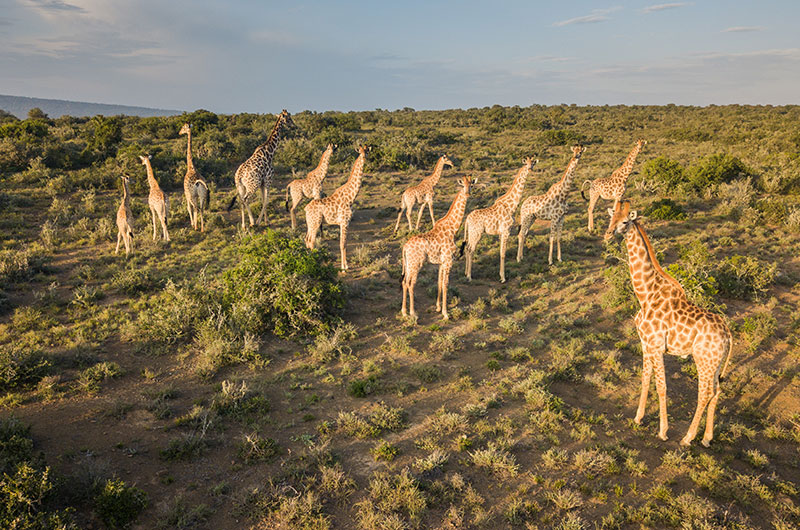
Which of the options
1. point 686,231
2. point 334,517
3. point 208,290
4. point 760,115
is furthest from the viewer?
point 760,115

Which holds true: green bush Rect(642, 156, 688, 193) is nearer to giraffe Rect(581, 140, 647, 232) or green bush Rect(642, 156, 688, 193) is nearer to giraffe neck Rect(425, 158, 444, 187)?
giraffe Rect(581, 140, 647, 232)

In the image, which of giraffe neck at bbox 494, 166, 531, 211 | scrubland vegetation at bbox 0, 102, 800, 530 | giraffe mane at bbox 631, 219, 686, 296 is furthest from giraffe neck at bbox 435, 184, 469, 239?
giraffe mane at bbox 631, 219, 686, 296

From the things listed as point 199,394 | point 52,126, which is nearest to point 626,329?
point 199,394

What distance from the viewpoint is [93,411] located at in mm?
7891

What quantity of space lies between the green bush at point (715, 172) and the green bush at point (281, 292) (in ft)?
71.5

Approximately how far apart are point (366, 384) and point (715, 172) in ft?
79.4

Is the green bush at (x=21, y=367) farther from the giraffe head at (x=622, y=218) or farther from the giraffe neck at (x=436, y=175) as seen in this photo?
the giraffe neck at (x=436, y=175)

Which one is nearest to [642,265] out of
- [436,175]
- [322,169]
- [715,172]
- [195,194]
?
[436,175]

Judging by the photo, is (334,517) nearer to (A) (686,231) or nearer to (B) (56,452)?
(B) (56,452)

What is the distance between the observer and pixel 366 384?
29.8 feet

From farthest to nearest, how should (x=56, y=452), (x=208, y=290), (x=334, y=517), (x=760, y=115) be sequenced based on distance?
(x=760, y=115) < (x=208, y=290) < (x=56, y=452) < (x=334, y=517)

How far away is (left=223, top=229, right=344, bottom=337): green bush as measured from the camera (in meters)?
11.1

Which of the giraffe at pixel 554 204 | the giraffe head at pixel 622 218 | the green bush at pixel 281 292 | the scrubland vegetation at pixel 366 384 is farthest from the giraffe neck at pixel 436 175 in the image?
the giraffe head at pixel 622 218

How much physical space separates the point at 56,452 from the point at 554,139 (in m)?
43.3
